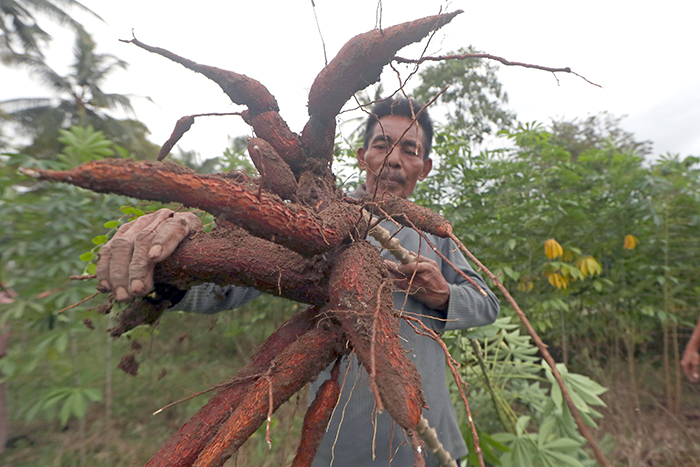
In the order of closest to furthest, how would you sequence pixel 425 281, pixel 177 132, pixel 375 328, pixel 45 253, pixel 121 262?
pixel 375 328 → pixel 121 262 → pixel 177 132 → pixel 425 281 → pixel 45 253

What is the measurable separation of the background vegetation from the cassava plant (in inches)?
26.5

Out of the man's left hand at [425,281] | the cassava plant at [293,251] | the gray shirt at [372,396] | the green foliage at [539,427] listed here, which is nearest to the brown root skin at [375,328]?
the cassava plant at [293,251]

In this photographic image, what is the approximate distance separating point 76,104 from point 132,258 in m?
16.5

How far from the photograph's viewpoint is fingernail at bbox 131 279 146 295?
0.81 metres

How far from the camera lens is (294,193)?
1047 mm

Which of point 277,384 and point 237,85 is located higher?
point 237,85

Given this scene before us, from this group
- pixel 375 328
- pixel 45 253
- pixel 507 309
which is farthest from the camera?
pixel 507 309

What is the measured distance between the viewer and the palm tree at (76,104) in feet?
40.5

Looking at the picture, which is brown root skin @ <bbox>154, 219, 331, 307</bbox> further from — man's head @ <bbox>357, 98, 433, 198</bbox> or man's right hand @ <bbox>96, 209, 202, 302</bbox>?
man's head @ <bbox>357, 98, 433, 198</bbox>

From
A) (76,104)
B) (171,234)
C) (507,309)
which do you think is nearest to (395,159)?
(171,234)

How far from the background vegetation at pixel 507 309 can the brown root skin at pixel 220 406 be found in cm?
62

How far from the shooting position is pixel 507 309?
236cm

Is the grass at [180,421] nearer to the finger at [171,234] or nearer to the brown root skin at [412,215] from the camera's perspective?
the finger at [171,234]

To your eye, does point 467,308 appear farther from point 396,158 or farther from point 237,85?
point 237,85
